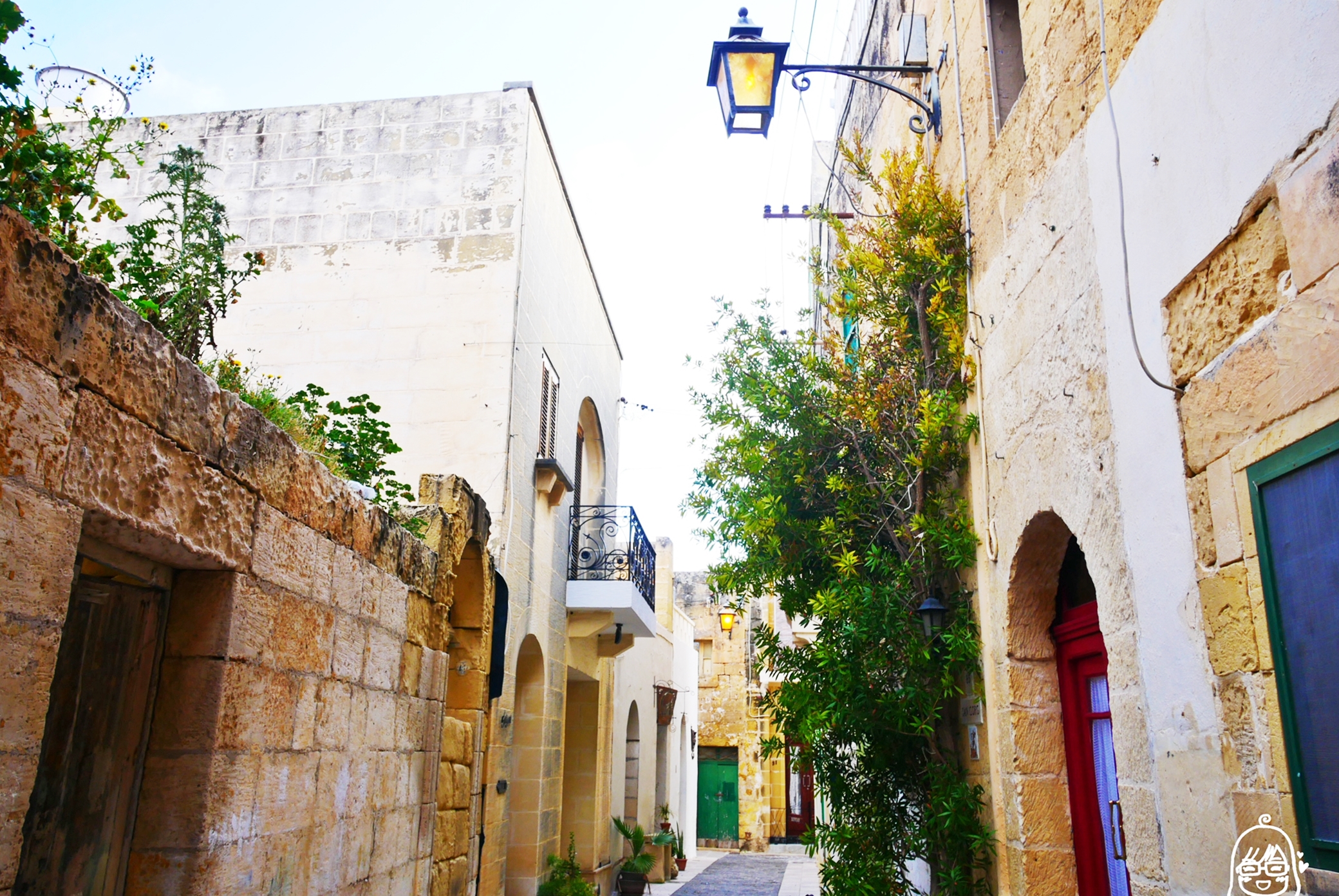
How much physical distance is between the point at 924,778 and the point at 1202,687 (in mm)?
2731

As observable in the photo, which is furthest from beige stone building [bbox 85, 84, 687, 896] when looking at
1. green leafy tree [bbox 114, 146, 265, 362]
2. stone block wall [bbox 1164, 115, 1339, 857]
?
stone block wall [bbox 1164, 115, 1339, 857]

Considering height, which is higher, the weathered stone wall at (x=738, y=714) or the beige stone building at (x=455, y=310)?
Result: the beige stone building at (x=455, y=310)

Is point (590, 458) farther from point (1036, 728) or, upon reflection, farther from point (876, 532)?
point (1036, 728)

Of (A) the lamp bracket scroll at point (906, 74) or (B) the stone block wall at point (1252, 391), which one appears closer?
(B) the stone block wall at point (1252, 391)

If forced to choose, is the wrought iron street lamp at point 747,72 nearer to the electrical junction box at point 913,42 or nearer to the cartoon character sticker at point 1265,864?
the electrical junction box at point 913,42

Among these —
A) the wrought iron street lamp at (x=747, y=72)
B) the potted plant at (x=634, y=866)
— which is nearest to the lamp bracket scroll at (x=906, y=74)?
the wrought iron street lamp at (x=747, y=72)

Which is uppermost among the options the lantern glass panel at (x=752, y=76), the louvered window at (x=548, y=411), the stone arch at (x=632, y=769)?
the lantern glass panel at (x=752, y=76)

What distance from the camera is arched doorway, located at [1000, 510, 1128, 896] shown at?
4309 millimetres

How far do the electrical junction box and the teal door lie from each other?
20157 millimetres

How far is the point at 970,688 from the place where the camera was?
511 cm

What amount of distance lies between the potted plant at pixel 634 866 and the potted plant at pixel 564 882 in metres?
2.41

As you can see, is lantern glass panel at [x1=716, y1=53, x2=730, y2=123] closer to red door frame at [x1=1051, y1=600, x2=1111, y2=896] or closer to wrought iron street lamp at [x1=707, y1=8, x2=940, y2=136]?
wrought iron street lamp at [x1=707, y1=8, x2=940, y2=136]

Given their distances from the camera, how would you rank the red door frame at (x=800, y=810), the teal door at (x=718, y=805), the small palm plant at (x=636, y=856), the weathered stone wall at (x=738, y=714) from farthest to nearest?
the teal door at (x=718, y=805) → the red door frame at (x=800, y=810) → the weathered stone wall at (x=738, y=714) → the small palm plant at (x=636, y=856)

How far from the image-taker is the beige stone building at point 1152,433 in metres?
2.46
